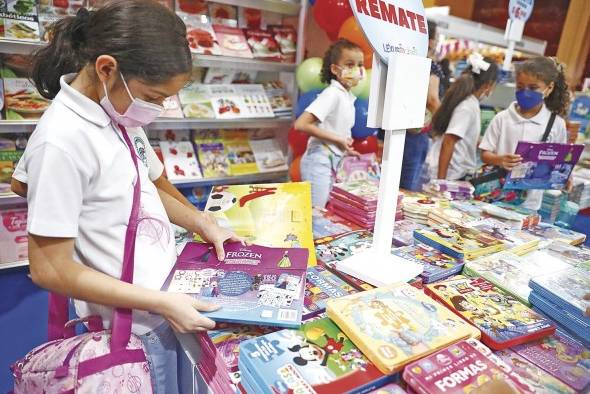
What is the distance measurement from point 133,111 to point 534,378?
1089 millimetres

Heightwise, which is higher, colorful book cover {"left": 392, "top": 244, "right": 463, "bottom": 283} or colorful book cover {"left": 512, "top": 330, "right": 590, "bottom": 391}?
colorful book cover {"left": 392, "top": 244, "right": 463, "bottom": 283}

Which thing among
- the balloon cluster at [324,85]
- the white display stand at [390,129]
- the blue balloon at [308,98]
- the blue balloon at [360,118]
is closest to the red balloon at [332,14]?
the balloon cluster at [324,85]

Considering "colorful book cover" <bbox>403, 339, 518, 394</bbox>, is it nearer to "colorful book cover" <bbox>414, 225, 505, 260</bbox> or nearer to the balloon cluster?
"colorful book cover" <bbox>414, 225, 505, 260</bbox>

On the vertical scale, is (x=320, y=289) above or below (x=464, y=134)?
below

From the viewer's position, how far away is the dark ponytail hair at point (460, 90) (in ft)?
9.90

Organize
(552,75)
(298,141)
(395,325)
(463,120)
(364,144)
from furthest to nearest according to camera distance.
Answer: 1. (298,141)
2. (364,144)
3. (463,120)
4. (552,75)
5. (395,325)

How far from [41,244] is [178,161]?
287 centimetres

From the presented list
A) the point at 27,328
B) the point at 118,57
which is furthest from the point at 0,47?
the point at 118,57

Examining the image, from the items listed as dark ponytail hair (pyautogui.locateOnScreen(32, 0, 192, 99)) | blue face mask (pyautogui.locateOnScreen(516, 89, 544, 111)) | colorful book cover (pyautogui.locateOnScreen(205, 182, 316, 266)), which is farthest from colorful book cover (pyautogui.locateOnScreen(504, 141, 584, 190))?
dark ponytail hair (pyautogui.locateOnScreen(32, 0, 192, 99))

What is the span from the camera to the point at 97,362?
874 millimetres

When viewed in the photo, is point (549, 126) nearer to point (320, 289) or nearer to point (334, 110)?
point (334, 110)

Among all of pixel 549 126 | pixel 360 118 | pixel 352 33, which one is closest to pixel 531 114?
A: pixel 549 126

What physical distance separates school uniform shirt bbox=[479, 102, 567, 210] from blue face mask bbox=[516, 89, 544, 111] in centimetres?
11

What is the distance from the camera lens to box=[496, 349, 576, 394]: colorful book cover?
81cm
